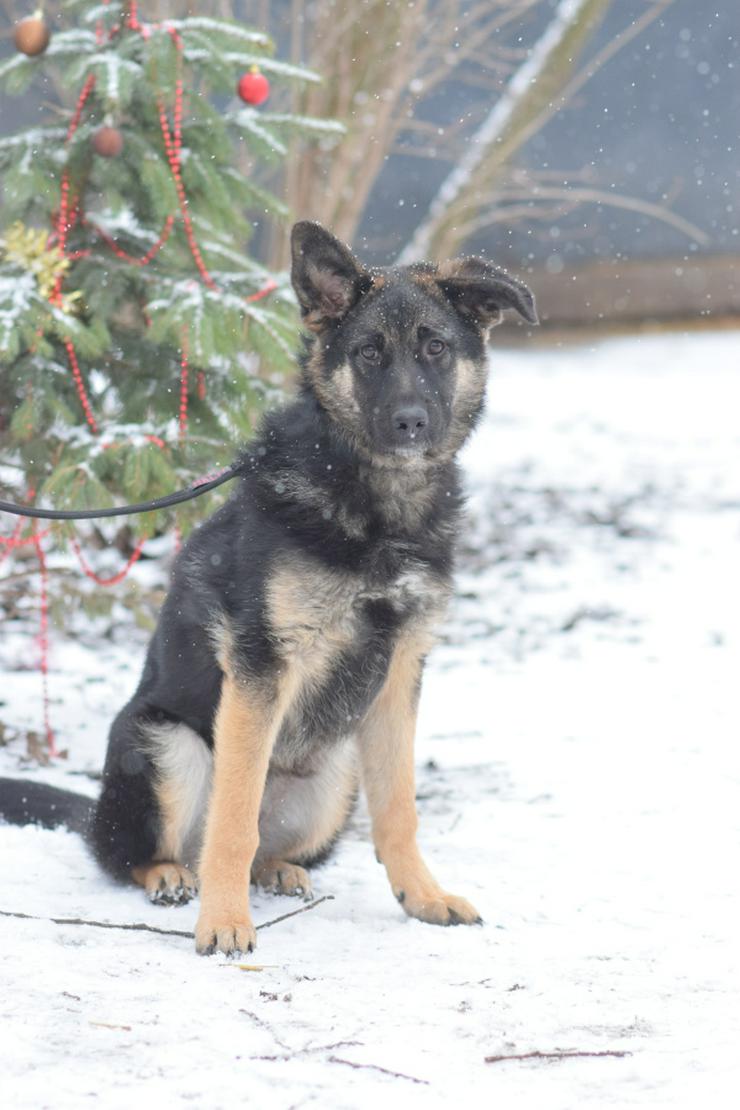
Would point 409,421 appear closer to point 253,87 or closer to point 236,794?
point 236,794

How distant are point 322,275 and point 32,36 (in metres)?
2.18

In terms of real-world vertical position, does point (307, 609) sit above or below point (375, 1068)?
above

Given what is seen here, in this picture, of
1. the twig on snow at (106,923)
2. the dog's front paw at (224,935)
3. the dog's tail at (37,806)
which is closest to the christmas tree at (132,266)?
the dog's tail at (37,806)

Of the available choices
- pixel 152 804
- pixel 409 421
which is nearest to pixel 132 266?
pixel 409 421

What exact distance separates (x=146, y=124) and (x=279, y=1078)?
4.34m

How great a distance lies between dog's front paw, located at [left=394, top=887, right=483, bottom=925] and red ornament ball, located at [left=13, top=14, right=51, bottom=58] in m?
3.89

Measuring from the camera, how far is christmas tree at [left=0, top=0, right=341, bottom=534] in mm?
5184

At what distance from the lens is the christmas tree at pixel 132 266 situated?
17.0 feet

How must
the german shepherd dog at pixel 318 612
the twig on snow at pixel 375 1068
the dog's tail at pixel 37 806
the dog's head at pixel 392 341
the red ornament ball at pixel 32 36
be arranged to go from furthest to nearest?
the red ornament ball at pixel 32 36 < the dog's tail at pixel 37 806 < the dog's head at pixel 392 341 < the german shepherd dog at pixel 318 612 < the twig on snow at pixel 375 1068

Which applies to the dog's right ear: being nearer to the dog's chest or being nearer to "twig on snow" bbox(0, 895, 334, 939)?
the dog's chest

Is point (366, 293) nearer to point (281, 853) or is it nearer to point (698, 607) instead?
point (281, 853)

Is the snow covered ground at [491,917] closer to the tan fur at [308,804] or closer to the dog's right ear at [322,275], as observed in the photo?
the tan fur at [308,804]

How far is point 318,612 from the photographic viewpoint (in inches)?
143

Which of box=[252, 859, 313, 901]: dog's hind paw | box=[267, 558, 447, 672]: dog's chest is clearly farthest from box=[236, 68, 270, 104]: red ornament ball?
box=[252, 859, 313, 901]: dog's hind paw
